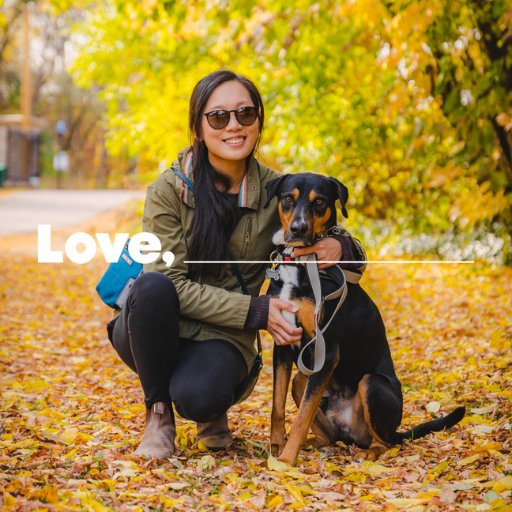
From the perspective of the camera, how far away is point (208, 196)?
2863mm

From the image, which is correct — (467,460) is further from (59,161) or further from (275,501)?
(59,161)

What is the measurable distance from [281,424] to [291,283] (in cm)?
67

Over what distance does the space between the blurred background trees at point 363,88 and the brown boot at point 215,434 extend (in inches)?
134

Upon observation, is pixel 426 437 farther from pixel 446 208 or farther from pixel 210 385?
pixel 446 208

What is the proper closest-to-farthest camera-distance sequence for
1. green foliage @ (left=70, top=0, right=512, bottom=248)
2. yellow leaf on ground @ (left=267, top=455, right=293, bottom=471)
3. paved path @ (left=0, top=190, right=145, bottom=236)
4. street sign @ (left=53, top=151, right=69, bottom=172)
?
yellow leaf on ground @ (left=267, top=455, right=293, bottom=471)
green foliage @ (left=70, top=0, right=512, bottom=248)
paved path @ (left=0, top=190, right=145, bottom=236)
street sign @ (left=53, top=151, right=69, bottom=172)

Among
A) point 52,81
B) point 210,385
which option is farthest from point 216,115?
point 52,81

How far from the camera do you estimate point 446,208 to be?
350 inches

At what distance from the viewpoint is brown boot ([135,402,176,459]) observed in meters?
2.65

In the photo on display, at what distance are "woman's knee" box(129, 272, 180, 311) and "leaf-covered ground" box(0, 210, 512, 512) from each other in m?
0.72

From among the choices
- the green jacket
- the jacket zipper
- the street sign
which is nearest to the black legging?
the green jacket

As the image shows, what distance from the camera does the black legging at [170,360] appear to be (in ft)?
8.54

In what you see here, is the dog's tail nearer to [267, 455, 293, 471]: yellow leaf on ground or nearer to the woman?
[267, 455, 293, 471]: yellow leaf on ground

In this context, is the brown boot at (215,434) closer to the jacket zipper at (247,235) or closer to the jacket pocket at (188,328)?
the jacket pocket at (188,328)

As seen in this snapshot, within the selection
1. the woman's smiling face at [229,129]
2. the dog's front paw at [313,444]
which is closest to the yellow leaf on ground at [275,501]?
the dog's front paw at [313,444]
